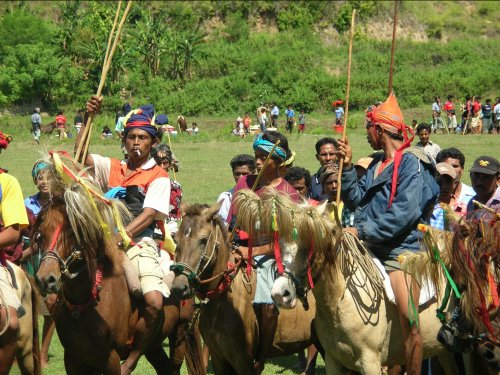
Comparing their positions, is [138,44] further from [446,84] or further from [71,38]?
[446,84]

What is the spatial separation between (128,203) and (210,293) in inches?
47.9

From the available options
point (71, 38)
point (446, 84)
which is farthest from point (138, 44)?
point (446, 84)

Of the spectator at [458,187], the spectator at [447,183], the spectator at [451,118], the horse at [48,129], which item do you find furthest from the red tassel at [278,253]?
the horse at [48,129]

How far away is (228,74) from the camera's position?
248 ft

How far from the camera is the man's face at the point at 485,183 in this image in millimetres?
9438

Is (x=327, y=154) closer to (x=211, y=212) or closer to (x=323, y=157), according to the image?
(x=323, y=157)

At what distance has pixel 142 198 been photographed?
8.93 meters

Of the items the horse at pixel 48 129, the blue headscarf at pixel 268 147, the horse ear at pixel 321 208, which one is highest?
the blue headscarf at pixel 268 147

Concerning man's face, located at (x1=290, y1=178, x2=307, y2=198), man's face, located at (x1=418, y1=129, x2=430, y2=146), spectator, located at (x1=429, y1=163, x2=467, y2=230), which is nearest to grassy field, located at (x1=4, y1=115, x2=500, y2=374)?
man's face, located at (x1=418, y1=129, x2=430, y2=146)

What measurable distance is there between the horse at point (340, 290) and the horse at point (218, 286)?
43cm

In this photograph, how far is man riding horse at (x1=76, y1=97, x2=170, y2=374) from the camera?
8727 mm

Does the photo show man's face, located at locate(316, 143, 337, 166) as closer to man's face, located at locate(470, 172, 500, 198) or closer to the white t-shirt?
man's face, located at locate(470, 172, 500, 198)

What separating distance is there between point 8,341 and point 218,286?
6.39 feet

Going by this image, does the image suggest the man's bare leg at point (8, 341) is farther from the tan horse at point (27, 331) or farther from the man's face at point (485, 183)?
the man's face at point (485, 183)
